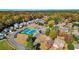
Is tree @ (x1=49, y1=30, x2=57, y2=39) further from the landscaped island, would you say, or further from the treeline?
the treeline

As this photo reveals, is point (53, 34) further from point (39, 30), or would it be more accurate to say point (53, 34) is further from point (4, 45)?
point (4, 45)

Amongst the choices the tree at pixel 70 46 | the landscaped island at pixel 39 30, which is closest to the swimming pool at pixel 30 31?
the landscaped island at pixel 39 30

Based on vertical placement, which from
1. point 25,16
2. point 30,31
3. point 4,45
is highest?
point 25,16

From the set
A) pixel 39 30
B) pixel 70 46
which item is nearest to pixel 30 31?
pixel 39 30

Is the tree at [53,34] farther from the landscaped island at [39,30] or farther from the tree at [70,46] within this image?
the tree at [70,46]

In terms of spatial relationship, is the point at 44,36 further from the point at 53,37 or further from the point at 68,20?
the point at 68,20

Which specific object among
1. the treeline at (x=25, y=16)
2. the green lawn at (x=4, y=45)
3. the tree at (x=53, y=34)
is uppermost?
the treeline at (x=25, y=16)

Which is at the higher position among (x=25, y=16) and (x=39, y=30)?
(x=25, y=16)
